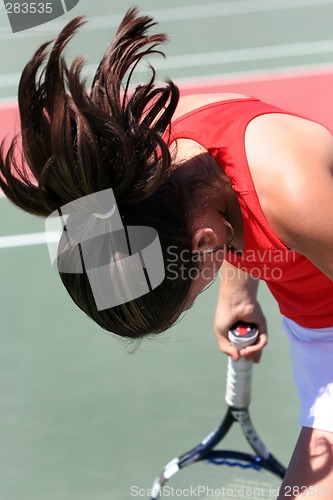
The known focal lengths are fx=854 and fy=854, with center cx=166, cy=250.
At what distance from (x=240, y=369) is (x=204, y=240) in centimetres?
86

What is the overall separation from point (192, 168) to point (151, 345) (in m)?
1.71

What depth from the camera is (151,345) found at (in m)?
3.33

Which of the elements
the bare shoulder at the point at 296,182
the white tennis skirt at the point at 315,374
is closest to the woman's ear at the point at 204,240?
the bare shoulder at the point at 296,182

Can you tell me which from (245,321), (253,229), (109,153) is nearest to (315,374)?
(245,321)

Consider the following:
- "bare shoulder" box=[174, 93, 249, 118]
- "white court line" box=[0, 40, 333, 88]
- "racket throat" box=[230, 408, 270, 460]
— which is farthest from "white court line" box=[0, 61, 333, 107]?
"bare shoulder" box=[174, 93, 249, 118]

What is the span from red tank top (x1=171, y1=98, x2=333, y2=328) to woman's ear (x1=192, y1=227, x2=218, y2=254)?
75mm

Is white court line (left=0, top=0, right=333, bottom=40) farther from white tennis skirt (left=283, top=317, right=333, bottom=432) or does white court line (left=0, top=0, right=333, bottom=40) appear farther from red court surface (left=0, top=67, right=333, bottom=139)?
white tennis skirt (left=283, top=317, right=333, bottom=432)

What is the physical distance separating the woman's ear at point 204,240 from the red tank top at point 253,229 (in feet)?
0.25

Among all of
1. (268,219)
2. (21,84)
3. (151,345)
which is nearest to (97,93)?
(21,84)

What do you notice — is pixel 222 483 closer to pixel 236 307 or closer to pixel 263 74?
pixel 236 307

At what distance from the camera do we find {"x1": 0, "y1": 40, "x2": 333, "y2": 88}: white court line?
6.12m

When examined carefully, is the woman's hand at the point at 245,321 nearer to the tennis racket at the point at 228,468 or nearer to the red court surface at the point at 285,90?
the tennis racket at the point at 228,468

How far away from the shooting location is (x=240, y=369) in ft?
8.12

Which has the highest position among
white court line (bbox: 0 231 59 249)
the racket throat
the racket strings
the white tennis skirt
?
the white tennis skirt
